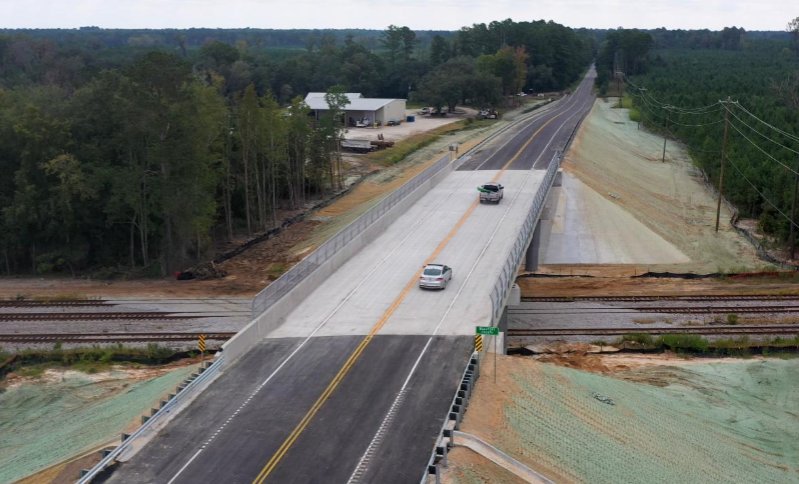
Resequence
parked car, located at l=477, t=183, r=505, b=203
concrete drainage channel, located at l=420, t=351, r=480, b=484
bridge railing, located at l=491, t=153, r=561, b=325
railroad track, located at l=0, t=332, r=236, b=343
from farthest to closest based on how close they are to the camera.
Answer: parked car, located at l=477, t=183, r=505, b=203
railroad track, located at l=0, t=332, r=236, b=343
bridge railing, located at l=491, t=153, r=561, b=325
concrete drainage channel, located at l=420, t=351, r=480, b=484

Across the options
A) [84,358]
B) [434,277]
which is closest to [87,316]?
[84,358]

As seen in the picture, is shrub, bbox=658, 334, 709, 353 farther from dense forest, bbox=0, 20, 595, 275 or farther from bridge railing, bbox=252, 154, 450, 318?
dense forest, bbox=0, 20, 595, 275

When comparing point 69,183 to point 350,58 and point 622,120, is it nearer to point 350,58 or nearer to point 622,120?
point 622,120

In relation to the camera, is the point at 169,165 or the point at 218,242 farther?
the point at 218,242

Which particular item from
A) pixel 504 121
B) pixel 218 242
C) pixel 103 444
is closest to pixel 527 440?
pixel 103 444

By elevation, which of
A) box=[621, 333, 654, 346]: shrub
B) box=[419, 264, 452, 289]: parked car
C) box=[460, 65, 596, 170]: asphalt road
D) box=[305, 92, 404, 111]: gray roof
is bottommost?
box=[621, 333, 654, 346]: shrub

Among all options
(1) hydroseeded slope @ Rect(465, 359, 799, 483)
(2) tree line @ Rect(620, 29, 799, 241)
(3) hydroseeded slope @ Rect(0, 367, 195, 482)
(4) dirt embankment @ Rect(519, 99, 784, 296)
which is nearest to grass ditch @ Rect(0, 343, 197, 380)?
(3) hydroseeded slope @ Rect(0, 367, 195, 482)

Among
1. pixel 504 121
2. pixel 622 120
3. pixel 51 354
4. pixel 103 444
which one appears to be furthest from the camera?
pixel 622 120
